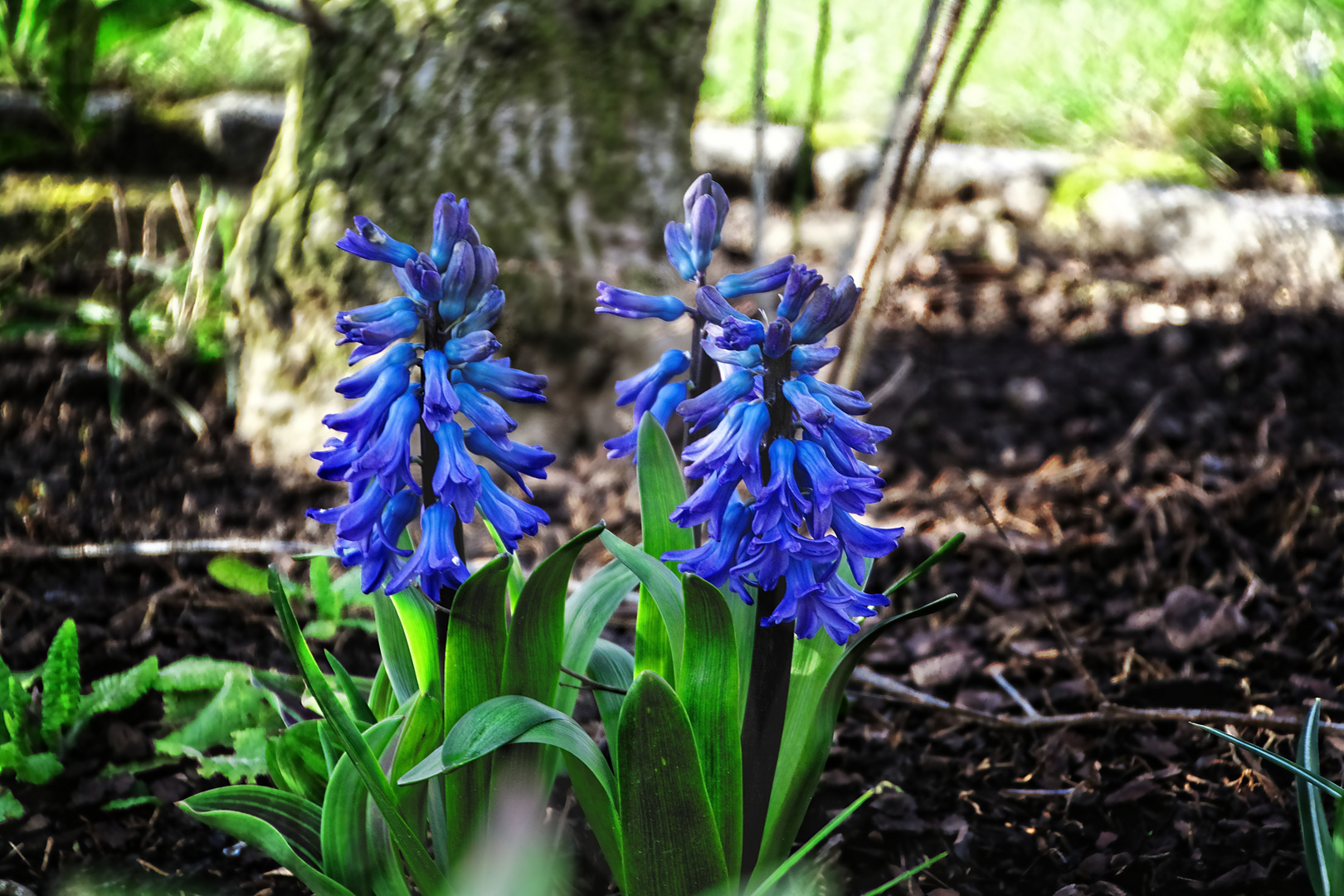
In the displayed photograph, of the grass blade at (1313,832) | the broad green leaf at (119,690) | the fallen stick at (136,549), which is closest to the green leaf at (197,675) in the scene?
the broad green leaf at (119,690)

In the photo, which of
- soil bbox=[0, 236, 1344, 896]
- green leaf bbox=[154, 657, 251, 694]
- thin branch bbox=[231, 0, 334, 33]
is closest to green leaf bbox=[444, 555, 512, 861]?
soil bbox=[0, 236, 1344, 896]

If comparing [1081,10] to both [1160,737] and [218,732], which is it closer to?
[1160,737]

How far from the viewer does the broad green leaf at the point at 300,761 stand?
1.18m

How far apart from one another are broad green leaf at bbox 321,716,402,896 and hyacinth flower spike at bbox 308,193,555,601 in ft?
0.56

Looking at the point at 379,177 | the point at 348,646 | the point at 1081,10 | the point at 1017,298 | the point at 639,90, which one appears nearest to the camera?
the point at 348,646

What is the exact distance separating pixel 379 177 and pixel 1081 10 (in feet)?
15.3

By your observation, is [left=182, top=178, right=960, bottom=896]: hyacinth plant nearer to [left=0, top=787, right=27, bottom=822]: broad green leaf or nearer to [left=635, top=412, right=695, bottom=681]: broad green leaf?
[left=635, top=412, right=695, bottom=681]: broad green leaf

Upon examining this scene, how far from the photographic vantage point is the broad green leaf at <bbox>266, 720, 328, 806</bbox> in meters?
1.18

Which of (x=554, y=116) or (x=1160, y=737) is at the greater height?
(x=554, y=116)

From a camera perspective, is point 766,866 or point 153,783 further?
point 153,783

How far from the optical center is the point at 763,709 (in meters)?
1.12

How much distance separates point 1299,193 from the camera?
388 cm

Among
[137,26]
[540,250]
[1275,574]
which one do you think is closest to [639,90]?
→ [540,250]

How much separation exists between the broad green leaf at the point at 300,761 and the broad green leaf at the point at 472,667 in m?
0.18
